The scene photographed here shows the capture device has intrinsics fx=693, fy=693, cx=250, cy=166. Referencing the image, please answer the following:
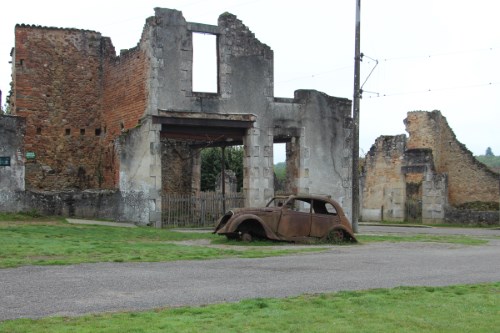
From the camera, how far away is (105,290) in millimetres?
9484

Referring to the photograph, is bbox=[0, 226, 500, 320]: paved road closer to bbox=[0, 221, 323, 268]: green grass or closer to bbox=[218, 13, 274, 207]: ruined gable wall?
bbox=[0, 221, 323, 268]: green grass

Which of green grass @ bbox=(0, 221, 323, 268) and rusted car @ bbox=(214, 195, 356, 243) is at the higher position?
rusted car @ bbox=(214, 195, 356, 243)

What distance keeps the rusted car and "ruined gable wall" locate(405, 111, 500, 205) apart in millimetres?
25649

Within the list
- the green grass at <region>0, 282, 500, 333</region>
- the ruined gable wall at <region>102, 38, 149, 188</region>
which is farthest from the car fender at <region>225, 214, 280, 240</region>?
the green grass at <region>0, 282, 500, 333</region>

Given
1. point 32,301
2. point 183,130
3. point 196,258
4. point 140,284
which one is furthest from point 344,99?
point 32,301

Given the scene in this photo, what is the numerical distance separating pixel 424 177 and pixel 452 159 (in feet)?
18.9

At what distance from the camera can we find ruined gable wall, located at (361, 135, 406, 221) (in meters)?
40.7

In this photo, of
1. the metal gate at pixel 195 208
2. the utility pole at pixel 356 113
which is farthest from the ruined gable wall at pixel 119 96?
the utility pole at pixel 356 113

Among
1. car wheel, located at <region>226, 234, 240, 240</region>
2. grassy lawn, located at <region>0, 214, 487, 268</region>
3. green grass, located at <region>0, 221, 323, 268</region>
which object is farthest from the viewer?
car wheel, located at <region>226, 234, 240, 240</region>

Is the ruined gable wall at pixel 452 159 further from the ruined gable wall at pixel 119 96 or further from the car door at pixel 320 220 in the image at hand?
the car door at pixel 320 220

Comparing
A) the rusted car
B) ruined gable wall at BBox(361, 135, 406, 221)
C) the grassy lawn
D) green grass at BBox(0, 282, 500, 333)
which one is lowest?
green grass at BBox(0, 282, 500, 333)

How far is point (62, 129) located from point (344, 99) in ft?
38.0

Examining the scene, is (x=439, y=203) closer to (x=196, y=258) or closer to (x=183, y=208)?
(x=183, y=208)

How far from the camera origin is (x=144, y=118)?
80.7ft
